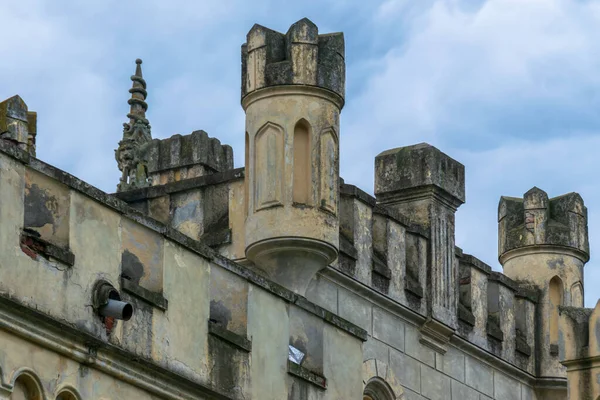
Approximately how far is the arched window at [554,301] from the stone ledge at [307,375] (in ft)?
38.5

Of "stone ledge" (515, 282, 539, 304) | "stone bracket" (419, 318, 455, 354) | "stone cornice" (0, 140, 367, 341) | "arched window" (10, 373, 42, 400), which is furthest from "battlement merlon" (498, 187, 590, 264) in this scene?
"arched window" (10, 373, 42, 400)

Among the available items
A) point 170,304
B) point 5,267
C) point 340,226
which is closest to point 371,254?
point 340,226

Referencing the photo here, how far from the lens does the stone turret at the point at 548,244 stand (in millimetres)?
34156

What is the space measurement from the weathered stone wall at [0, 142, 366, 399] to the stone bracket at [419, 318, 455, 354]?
7.24 meters

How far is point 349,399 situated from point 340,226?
588 centimetres

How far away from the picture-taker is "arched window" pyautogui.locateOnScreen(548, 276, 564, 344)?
110ft

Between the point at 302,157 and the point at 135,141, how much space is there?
1120 cm

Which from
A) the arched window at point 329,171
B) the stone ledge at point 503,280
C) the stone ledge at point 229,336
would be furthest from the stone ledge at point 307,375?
the stone ledge at point 503,280

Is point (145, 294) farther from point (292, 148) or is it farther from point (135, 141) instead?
point (135, 141)

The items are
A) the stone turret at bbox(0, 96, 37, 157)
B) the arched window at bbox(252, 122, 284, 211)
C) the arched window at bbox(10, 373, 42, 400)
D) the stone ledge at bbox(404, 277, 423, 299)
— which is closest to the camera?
the arched window at bbox(10, 373, 42, 400)

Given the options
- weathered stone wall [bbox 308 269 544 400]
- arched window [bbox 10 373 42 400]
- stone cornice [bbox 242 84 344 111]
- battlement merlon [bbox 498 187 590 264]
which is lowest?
arched window [bbox 10 373 42 400]

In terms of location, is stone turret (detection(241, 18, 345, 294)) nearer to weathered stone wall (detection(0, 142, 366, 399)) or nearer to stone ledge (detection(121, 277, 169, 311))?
weathered stone wall (detection(0, 142, 366, 399))

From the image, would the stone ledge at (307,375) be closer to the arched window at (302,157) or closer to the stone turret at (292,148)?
the stone turret at (292,148)

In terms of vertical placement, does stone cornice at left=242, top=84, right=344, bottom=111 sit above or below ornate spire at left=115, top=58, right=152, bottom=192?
below
